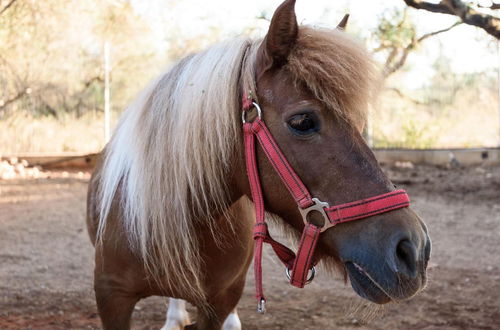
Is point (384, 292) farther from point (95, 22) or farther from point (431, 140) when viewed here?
point (431, 140)

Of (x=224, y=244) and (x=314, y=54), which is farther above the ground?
(x=314, y=54)

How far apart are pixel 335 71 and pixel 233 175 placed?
21.1 inches

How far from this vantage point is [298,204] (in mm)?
1677

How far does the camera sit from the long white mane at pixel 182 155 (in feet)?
6.18

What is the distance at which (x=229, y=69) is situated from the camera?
6.28ft

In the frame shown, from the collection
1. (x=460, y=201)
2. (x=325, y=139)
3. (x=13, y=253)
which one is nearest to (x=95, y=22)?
(x=13, y=253)

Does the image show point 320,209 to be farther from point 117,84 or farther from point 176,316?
point 117,84

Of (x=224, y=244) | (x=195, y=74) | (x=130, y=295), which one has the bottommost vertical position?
(x=130, y=295)

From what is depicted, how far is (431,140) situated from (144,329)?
37.1 ft

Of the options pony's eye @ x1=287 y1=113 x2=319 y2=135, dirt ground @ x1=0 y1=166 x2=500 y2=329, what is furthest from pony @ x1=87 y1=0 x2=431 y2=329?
dirt ground @ x1=0 y1=166 x2=500 y2=329

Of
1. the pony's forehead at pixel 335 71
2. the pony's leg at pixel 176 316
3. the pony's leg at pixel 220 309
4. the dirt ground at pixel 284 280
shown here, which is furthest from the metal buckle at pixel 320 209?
the pony's leg at pixel 176 316

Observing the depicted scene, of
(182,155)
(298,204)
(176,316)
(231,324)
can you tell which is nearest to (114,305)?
(182,155)

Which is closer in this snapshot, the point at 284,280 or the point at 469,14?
the point at 469,14

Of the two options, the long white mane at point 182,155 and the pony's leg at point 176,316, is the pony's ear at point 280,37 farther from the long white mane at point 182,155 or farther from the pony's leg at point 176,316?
the pony's leg at point 176,316
